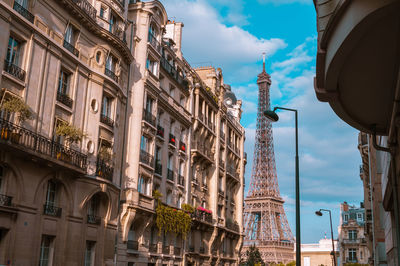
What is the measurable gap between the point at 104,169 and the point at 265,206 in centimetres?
10664

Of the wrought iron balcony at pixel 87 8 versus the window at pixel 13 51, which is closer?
the window at pixel 13 51

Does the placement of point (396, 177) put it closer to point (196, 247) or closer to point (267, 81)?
point (196, 247)

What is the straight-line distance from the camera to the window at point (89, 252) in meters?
26.7

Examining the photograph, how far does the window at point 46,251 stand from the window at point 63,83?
778 centimetres

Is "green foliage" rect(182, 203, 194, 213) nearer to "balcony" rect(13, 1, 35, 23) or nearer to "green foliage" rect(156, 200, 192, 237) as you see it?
"green foliage" rect(156, 200, 192, 237)

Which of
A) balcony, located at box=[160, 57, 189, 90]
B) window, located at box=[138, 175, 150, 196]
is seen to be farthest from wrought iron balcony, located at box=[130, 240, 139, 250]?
balcony, located at box=[160, 57, 189, 90]

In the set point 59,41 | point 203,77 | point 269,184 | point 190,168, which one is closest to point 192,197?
point 190,168

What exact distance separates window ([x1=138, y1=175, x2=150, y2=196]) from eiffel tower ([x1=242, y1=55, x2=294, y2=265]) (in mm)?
83080

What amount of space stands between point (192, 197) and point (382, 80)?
34274 mm

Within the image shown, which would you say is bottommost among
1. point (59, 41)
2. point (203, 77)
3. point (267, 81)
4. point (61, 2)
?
point (59, 41)

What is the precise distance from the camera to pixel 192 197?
44.0 metres

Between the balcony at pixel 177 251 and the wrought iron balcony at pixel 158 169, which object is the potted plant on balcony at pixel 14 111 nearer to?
the wrought iron balcony at pixel 158 169

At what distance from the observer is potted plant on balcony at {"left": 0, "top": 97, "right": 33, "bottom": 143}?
19750mm

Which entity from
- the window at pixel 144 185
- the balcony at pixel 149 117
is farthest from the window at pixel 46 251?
the balcony at pixel 149 117
